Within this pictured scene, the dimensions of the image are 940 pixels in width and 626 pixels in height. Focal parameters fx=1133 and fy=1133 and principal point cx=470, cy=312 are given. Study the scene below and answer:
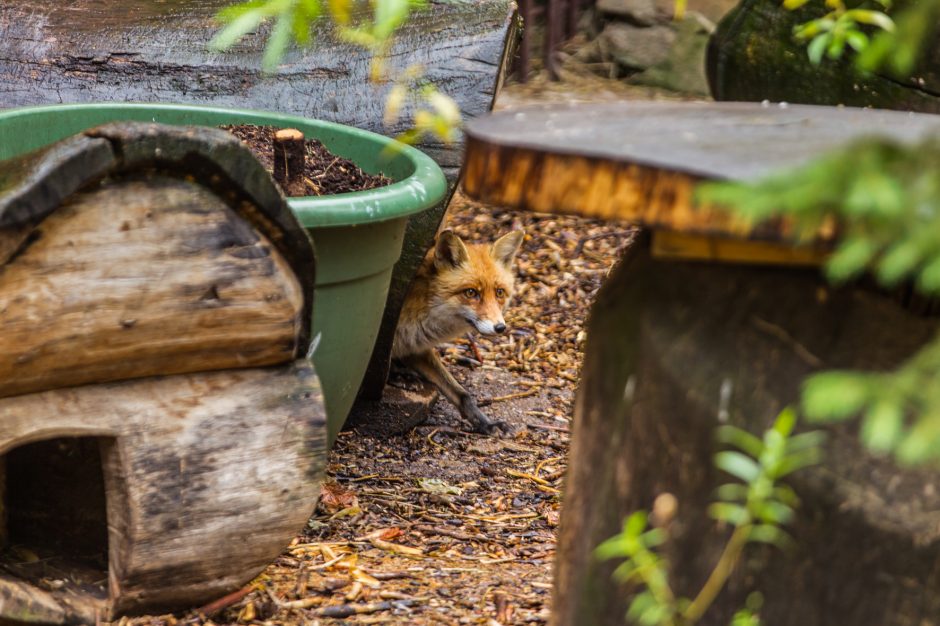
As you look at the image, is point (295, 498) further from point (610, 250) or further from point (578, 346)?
point (610, 250)

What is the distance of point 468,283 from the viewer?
16.5 feet

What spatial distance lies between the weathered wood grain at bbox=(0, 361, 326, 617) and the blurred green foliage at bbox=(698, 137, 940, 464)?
1545mm

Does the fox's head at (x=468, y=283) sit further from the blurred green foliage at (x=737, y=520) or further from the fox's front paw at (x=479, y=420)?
the blurred green foliage at (x=737, y=520)

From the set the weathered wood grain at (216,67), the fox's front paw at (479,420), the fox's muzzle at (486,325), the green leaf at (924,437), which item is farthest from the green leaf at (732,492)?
the fox's muzzle at (486,325)

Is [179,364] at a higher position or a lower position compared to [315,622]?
higher

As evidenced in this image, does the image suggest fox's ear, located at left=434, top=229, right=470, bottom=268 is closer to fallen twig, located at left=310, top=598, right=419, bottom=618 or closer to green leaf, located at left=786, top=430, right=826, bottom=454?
fallen twig, located at left=310, top=598, right=419, bottom=618

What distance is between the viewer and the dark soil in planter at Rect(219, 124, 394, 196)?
359 centimetres

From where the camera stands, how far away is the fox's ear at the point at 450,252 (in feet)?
16.6

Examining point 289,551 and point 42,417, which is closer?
point 42,417

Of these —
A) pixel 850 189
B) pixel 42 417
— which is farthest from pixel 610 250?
pixel 850 189

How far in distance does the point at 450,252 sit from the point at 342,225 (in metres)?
2.10

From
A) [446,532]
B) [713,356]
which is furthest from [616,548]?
[446,532]

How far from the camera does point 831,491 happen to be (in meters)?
1.53

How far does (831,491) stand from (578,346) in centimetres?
394
